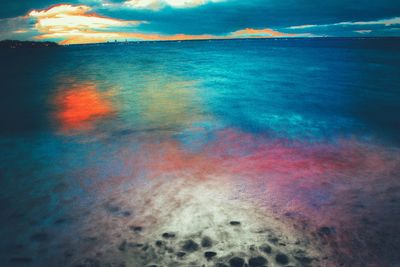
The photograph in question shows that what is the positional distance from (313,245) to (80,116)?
42.0 feet

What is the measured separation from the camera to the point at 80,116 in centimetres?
1355

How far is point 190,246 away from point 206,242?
31cm

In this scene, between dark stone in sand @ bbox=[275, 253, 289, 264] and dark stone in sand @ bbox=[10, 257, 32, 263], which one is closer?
dark stone in sand @ bbox=[275, 253, 289, 264]

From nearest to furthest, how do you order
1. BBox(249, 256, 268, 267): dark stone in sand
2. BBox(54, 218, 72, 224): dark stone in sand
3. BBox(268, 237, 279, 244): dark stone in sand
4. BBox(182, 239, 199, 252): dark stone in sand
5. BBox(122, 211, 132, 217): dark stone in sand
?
BBox(249, 256, 268, 267): dark stone in sand, BBox(182, 239, 199, 252): dark stone in sand, BBox(268, 237, 279, 244): dark stone in sand, BBox(54, 218, 72, 224): dark stone in sand, BBox(122, 211, 132, 217): dark stone in sand

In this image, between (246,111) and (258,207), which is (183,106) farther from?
(258,207)

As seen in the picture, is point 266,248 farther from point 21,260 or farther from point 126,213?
point 21,260

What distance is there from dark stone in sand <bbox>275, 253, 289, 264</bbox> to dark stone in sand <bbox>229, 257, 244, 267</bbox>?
1.93 feet

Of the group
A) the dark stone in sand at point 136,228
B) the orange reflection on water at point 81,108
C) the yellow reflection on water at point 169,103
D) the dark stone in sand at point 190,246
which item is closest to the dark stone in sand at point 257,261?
the dark stone in sand at point 190,246

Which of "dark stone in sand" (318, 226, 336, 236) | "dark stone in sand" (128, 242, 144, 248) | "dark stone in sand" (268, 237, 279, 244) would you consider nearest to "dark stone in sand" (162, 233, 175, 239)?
"dark stone in sand" (128, 242, 144, 248)

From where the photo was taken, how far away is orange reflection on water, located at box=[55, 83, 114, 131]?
12152 millimetres

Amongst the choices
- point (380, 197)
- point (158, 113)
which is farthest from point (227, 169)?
point (158, 113)

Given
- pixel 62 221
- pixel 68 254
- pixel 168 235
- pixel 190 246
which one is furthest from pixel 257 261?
pixel 62 221

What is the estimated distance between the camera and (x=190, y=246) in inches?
175

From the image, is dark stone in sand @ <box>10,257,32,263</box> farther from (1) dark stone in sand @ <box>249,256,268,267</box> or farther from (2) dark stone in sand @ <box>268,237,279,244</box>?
(2) dark stone in sand @ <box>268,237,279,244</box>
